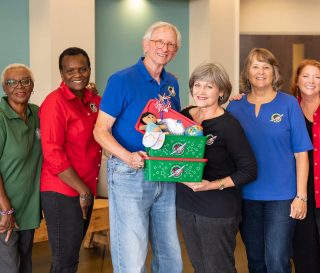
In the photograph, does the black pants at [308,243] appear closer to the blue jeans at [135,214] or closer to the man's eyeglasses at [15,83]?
the blue jeans at [135,214]

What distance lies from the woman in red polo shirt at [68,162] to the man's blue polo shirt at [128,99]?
1.12 feet

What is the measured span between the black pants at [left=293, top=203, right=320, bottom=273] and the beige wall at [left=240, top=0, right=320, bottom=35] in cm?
443

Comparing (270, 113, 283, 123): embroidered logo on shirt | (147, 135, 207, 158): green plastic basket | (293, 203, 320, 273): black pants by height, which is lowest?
(293, 203, 320, 273): black pants

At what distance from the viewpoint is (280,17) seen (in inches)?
280

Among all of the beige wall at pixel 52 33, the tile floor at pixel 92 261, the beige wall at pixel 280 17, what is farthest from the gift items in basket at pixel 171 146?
the beige wall at pixel 280 17

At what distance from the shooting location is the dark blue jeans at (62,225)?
106 inches

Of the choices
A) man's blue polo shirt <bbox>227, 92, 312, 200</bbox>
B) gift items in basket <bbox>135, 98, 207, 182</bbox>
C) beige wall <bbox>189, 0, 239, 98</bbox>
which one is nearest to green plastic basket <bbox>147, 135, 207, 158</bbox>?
gift items in basket <bbox>135, 98, 207, 182</bbox>

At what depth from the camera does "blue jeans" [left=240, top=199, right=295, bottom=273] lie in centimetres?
272

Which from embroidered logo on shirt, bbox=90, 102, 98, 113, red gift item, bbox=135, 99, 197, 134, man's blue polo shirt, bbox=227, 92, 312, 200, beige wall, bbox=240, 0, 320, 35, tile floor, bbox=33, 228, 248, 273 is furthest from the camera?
beige wall, bbox=240, 0, 320, 35

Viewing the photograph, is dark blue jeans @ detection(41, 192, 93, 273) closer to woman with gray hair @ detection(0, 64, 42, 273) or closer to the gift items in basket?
woman with gray hair @ detection(0, 64, 42, 273)

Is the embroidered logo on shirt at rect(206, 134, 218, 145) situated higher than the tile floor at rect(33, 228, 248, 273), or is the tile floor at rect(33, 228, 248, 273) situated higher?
the embroidered logo on shirt at rect(206, 134, 218, 145)

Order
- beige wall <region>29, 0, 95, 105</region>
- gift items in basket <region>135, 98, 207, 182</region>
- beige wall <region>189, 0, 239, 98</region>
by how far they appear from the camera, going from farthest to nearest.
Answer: beige wall <region>189, 0, 239, 98</region> → beige wall <region>29, 0, 95, 105</region> → gift items in basket <region>135, 98, 207, 182</region>

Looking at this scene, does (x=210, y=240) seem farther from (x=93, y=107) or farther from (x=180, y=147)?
(x=93, y=107)

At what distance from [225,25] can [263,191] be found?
3.91 m
